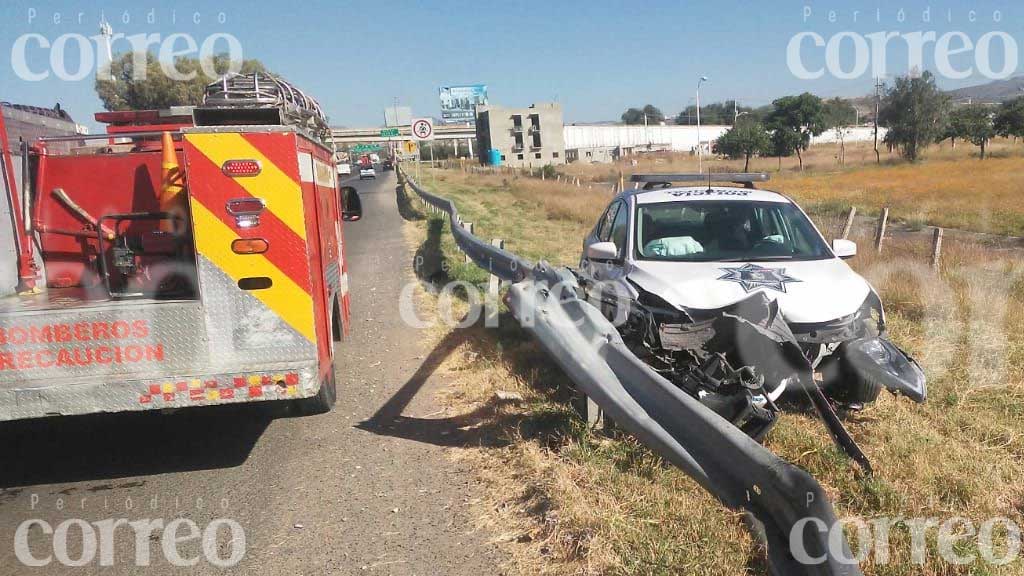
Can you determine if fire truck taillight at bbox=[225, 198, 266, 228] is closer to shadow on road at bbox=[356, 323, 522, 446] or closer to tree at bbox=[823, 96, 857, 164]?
shadow on road at bbox=[356, 323, 522, 446]

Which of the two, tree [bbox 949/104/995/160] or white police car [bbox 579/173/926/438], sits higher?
tree [bbox 949/104/995/160]

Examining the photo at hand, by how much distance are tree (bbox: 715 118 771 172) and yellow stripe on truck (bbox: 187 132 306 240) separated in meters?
63.5

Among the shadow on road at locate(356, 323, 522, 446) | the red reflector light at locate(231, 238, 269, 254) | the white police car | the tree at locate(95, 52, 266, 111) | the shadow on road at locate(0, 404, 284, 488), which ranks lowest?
the shadow on road at locate(356, 323, 522, 446)

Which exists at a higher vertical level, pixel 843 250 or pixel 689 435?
pixel 843 250

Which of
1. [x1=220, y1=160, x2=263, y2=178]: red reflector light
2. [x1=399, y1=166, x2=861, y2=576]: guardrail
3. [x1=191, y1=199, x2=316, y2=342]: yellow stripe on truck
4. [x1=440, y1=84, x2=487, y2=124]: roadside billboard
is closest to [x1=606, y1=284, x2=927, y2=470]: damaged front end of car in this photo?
[x1=399, y1=166, x2=861, y2=576]: guardrail

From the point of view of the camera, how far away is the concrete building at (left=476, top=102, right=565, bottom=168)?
4584 inches

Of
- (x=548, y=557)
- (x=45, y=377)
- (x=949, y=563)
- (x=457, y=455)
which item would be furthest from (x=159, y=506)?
(x=949, y=563)

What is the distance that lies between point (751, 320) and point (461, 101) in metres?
151

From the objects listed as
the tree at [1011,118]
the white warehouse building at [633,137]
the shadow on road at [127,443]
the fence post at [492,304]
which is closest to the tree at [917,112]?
the tree at [1011,118]

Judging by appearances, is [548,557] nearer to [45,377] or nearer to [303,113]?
[45,377]

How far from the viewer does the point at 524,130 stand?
116875 millimetres

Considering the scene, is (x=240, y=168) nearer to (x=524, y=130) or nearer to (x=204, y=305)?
(x=204, y=305)

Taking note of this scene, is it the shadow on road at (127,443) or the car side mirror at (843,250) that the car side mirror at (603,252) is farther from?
the shadow on road at (127,443)

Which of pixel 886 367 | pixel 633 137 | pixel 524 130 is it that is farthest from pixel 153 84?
pixel 633 137
